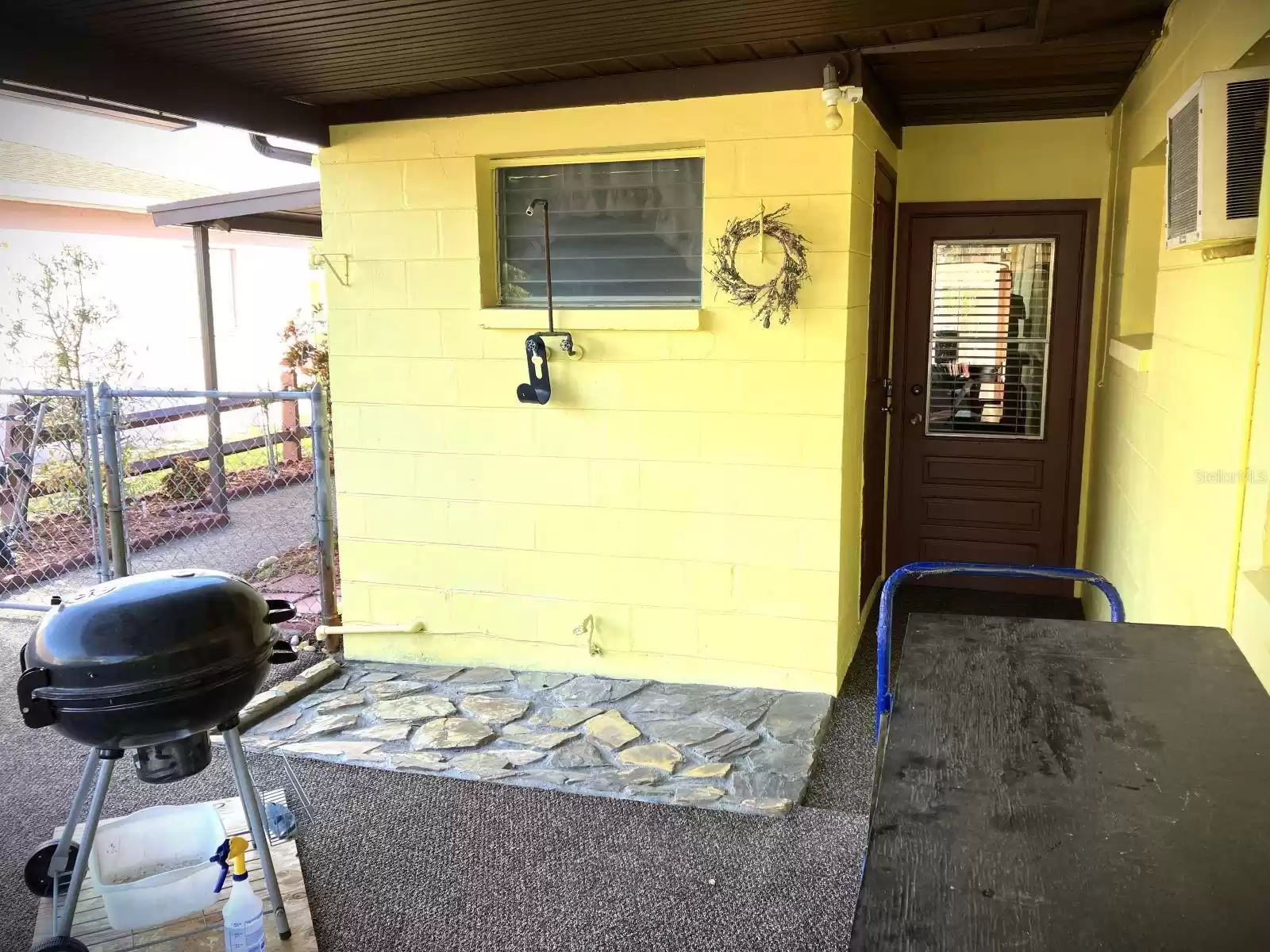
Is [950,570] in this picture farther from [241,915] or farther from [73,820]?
[73,820]

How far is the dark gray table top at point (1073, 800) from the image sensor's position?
1.03 metres

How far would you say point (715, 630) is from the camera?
13.4ft

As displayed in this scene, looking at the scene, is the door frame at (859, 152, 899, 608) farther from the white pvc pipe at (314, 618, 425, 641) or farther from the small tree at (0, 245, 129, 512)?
the small tree at (0, 245, 129, 512)

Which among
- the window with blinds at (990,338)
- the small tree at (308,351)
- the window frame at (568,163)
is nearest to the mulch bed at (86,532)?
the small tree at (308,351)

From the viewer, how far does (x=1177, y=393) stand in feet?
9.46

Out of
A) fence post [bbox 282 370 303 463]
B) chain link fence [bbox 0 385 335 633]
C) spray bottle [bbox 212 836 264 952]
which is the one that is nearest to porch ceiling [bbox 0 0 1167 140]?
chain link fence [bbox 0 385 335 633]

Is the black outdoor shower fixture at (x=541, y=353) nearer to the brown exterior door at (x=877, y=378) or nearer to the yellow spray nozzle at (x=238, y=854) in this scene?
the brown exterior door at (x=877, y=378)

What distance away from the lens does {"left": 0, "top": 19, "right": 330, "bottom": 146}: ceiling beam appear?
296 centimetres

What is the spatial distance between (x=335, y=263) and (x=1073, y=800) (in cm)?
382

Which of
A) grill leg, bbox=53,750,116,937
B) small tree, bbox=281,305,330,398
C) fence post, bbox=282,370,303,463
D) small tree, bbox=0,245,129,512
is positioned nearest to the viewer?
grill leg, bbox=53,750,116,937

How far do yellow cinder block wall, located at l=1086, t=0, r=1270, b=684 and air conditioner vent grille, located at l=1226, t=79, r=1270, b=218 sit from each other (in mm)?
104

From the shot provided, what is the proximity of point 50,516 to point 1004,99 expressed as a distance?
5994 millimetres

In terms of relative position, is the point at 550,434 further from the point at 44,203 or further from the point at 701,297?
the point at 44,203

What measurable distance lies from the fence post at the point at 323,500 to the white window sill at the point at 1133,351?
3262mm
